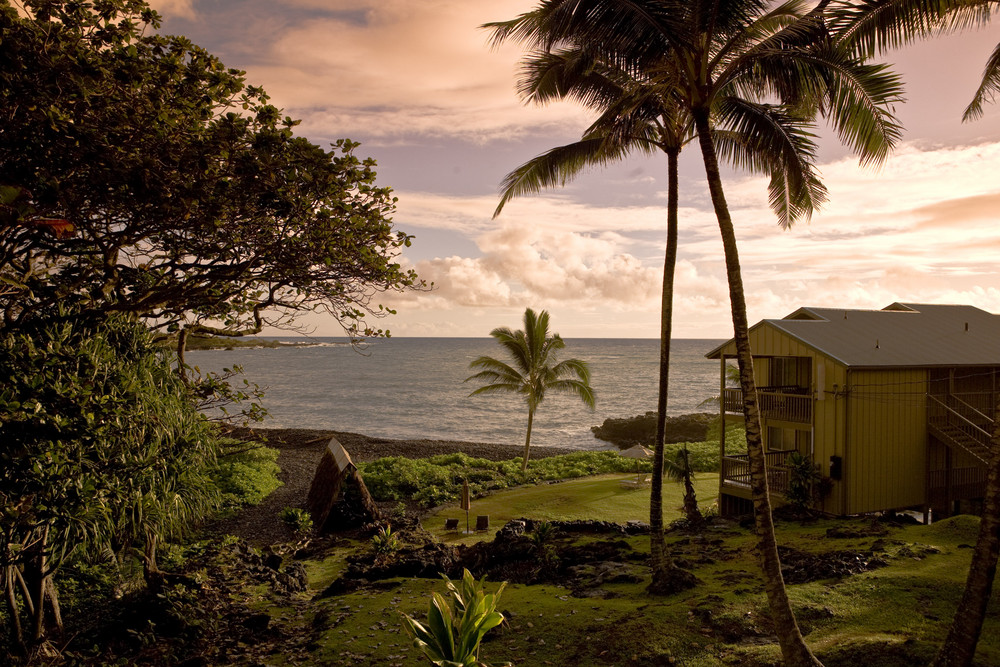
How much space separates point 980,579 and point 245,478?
23.6m

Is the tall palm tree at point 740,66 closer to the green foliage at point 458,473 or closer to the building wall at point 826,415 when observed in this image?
the building wall at point 826,415

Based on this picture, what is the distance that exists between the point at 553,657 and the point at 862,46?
929 centimetres

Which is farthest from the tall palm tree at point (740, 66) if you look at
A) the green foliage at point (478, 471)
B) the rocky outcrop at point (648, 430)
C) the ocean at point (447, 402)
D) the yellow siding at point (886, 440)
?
the rocky outcrop at point (648, 430)

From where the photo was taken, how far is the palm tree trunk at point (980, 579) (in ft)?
19.1

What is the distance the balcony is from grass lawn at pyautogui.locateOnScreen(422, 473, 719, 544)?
4.22m

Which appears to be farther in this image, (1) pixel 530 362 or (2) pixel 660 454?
(1) pixel 530 362

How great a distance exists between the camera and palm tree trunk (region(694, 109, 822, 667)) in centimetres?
692

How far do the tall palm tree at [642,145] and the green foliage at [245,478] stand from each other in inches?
575

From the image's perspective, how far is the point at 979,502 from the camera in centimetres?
1812

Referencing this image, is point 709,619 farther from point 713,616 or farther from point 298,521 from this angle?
point 298,521

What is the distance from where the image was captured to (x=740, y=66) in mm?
8492

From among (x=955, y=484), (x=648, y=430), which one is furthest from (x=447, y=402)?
(x=955, y=484)

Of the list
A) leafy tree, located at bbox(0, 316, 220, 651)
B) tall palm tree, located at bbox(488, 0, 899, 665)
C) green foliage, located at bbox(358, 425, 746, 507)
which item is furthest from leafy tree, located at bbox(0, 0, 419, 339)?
green foliage, located at bbox(358, 425, 746, 507)

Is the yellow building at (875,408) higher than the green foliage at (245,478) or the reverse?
higher
